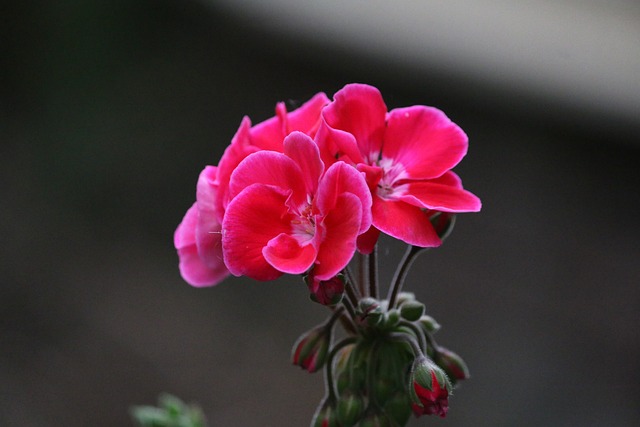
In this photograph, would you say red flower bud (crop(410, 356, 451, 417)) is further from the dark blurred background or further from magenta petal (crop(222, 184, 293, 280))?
the dark blurred background

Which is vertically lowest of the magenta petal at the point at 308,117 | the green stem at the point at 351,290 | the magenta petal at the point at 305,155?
the green stem at the point at 351,290

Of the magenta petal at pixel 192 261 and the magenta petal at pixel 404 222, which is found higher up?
the magenta petal at pixel 404 222

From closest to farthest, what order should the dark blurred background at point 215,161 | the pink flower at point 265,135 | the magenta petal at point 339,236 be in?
the magenta petal at point 339,236
the pink flower at point 265,135
the dark blurred background at point 215,161

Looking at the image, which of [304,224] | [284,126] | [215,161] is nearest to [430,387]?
[304,224]

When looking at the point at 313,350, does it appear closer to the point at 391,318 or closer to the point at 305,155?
the point at 391,318

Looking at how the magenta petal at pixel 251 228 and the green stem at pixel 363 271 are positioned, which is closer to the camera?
the magenta petal at pixel 251 228

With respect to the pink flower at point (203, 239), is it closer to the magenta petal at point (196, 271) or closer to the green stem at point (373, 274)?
the magenta petal at point (196, 271)

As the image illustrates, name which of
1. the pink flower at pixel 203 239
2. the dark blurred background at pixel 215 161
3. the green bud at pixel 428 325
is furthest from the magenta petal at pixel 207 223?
the dark blurred background at pixel 215 161
